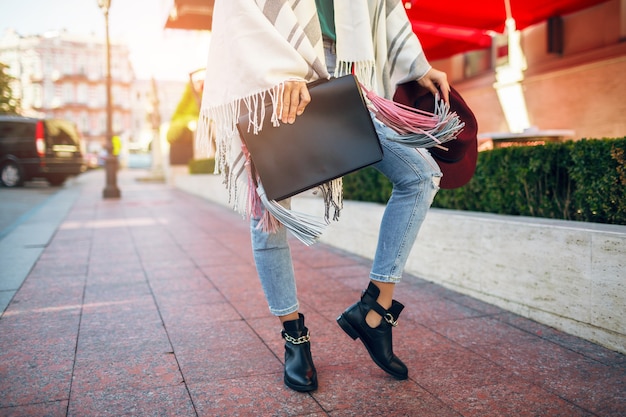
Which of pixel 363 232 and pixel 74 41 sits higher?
pixel 74 41

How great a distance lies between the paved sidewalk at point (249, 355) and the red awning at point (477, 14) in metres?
2.72

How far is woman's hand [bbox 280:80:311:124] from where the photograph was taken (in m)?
1.70

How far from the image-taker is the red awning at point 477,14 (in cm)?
524

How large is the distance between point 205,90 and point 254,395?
1123mm

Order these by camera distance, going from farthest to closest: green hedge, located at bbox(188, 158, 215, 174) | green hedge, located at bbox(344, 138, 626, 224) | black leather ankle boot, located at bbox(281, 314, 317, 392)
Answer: green hedge, located at bbox(188, 158, 215, 174), green hedge, located at bbox(344, 138, 626, 224), black leather ankle boot, located at bbox(281, 314, 317, 392)

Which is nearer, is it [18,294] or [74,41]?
[18,294]

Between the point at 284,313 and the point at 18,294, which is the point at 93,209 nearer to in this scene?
the point at 18,294

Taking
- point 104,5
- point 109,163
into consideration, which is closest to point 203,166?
point 109,163

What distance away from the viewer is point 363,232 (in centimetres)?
472

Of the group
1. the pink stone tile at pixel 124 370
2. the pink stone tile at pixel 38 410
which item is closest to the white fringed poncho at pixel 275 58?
the pink stone tile at pixel 124 370

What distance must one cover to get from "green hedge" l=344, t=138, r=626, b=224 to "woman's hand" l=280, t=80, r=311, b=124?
1.85 metres

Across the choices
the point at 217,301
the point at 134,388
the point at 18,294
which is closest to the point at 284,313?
the point at 134,388

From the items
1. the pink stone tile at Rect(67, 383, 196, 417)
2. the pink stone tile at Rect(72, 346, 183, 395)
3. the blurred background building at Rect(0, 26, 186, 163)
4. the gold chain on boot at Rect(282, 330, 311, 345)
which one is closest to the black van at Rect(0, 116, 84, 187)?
the pink stone tile at Rect(72, 346, 183, 395)

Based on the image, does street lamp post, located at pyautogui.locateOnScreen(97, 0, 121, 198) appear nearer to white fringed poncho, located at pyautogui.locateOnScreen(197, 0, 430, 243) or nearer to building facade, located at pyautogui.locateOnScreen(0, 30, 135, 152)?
white fringed poncho, located at pyautogui.locateOnScreen(197, 0, 430, 243)
